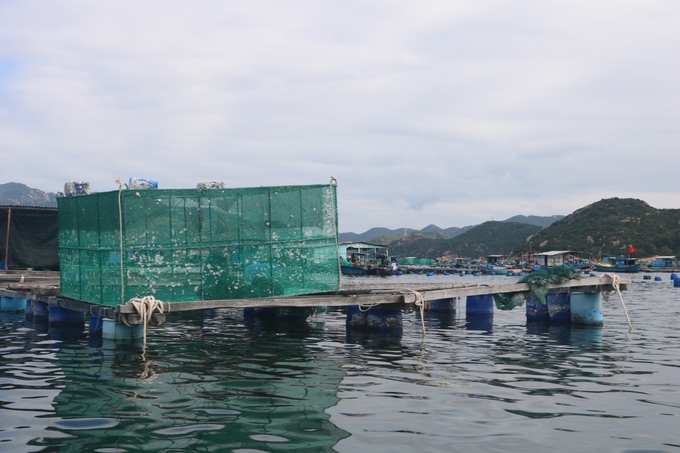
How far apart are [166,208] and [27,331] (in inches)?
344

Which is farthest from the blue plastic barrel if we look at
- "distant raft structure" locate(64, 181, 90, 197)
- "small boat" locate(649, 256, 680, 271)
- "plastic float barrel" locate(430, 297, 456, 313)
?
"small boat" locate(649, 256, 680, 271)

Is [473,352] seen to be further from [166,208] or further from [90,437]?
[90,437]

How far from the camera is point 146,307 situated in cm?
1373

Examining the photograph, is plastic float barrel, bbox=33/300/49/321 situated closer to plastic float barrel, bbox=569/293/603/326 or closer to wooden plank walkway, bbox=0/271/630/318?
wooden plank walkway, bbox=0/271/630/318

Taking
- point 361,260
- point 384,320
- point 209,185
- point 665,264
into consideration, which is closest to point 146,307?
point 209,185

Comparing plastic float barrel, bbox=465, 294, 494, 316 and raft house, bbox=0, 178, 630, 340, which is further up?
raft house, bbox=0, 178, 630, 340

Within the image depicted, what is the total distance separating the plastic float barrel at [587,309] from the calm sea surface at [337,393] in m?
3.46

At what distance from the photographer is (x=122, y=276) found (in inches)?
548

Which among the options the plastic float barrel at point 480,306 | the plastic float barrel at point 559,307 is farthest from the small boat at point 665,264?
the plastic float barrel at point 559,307

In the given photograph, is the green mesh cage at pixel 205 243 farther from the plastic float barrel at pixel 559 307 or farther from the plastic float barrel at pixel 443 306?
the plastic float barrel at pixel 443 306

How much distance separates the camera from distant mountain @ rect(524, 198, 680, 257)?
145 meters

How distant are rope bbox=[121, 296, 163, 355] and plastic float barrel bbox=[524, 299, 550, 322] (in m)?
16.0

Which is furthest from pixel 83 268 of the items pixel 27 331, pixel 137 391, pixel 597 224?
pixel 597 224

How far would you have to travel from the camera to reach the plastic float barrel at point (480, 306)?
25.9 metres
